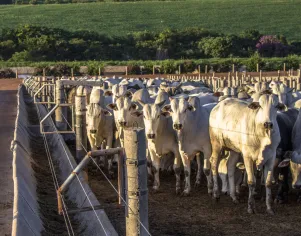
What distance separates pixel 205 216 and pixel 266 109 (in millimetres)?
2221

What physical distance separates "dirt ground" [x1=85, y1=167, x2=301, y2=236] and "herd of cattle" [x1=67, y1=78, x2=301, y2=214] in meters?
0.28

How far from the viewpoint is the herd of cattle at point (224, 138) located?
14.5 m

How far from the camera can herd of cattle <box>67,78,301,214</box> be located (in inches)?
570

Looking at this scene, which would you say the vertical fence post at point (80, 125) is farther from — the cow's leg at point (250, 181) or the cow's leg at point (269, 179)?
the cow's leg at point (269, 179)

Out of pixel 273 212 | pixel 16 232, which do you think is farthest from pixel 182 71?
pixel 16 232

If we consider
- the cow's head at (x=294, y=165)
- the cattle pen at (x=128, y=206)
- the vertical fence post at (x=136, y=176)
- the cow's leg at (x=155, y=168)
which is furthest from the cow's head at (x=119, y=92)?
the vertical fence post at (x=136, y=176)

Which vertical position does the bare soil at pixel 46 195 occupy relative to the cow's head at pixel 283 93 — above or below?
below

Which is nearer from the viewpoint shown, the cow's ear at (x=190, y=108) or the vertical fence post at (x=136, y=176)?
the vertical fence post at (x=136, y=176)

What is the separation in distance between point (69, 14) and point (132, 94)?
10269 cm

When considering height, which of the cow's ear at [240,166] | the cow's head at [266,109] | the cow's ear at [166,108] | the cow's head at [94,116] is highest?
the cow's head at [266,109]

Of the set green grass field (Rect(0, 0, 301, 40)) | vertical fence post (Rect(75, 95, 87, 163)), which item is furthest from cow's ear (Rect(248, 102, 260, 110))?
green grass field (Rect(0, 0, 301, 40))

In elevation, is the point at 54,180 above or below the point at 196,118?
below

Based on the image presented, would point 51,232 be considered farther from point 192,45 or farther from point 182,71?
point 192,45

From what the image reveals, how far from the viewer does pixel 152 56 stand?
90062 mm
